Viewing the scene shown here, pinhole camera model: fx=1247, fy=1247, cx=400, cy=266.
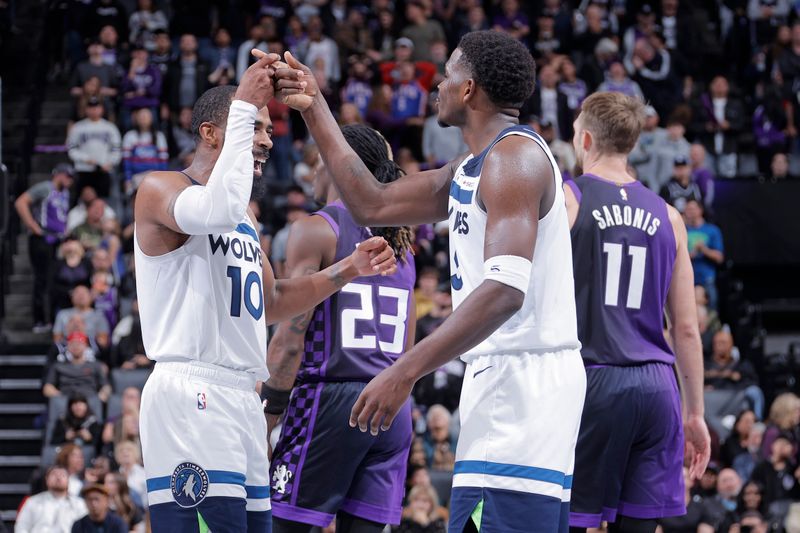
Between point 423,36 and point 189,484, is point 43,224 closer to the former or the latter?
point 423,36

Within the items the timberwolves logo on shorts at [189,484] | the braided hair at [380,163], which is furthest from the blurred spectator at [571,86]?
the timberwolves logo on shorts at [189,484]

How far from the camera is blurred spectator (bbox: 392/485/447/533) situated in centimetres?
1102

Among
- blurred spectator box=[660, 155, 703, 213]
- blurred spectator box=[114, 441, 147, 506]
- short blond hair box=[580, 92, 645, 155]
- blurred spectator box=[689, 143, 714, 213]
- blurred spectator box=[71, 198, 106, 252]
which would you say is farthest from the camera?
blurred spectator box=[689, 143, 714, 213]

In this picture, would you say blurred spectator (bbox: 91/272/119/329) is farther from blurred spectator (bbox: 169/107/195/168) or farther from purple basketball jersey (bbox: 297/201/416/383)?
purple basketball jersey (bbox: 297/201/416/383)

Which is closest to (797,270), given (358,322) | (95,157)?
(95,157)

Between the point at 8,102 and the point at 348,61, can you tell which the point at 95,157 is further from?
the point at 348,61

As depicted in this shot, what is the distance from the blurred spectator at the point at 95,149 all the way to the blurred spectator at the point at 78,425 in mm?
4340

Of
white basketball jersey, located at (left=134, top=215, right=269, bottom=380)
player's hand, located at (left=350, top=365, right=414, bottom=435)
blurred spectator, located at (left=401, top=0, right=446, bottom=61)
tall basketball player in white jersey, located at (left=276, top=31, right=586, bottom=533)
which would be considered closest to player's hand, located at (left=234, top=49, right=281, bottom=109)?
white basketball jersey, located at (left=134, top=215, right=269, bottom=380)

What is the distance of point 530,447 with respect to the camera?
4.27m

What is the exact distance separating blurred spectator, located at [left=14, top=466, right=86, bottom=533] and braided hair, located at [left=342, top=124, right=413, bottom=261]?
647 cm

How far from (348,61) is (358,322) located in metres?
12.8

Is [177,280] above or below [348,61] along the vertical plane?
below

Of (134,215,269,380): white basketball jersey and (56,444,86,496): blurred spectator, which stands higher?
(134,215,269,380): white basketball jersey

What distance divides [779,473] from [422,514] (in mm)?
3856
